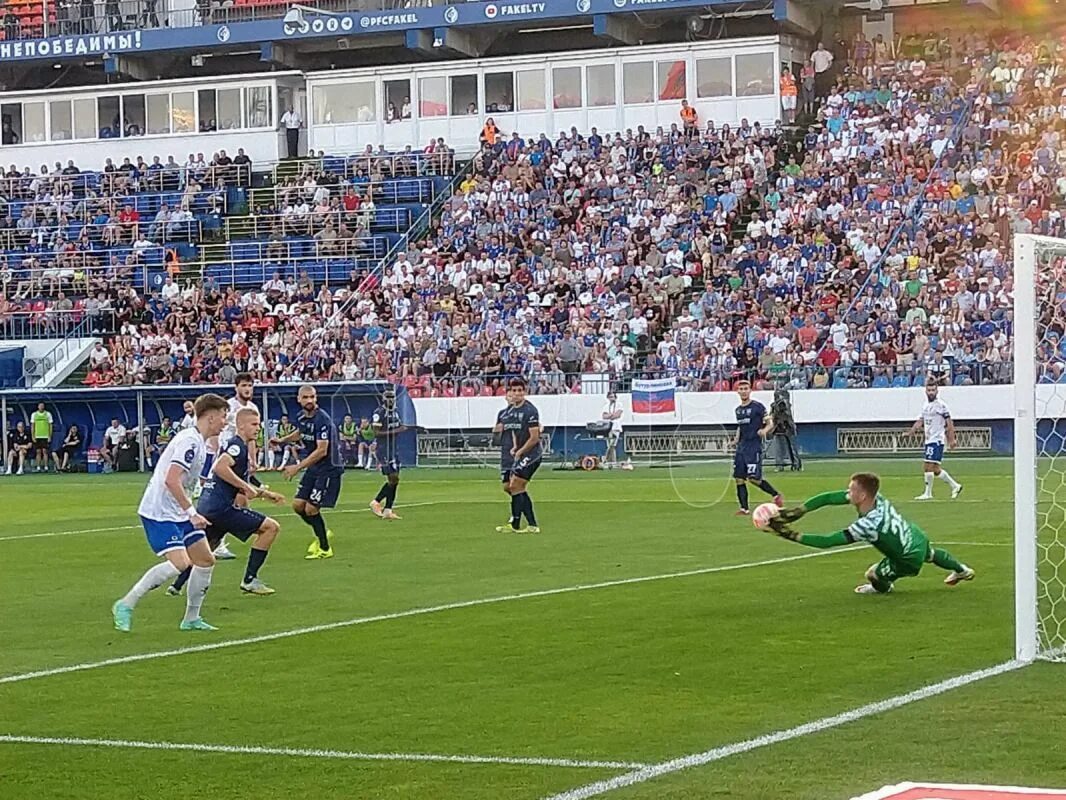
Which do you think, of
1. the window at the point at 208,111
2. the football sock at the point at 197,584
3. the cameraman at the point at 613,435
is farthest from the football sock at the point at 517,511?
the window at the point at 208,111

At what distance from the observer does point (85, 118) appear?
64000 millimetres

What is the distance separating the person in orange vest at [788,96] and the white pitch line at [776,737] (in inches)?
1707

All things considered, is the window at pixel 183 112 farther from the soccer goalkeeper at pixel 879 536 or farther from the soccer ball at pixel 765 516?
the soccer ball at pixel 765 516

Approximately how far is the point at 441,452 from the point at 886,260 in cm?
1154

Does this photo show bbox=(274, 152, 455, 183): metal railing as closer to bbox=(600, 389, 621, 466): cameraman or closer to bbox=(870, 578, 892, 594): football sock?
bbox=(600, 389, 621, 466): cameraman

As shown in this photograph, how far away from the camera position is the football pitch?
841 cm

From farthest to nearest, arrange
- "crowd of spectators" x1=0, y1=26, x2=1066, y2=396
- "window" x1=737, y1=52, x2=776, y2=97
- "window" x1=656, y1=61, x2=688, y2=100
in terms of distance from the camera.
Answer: "window" x1=656, y1=61, x2=688, y2=100, "window" x1=737, y1=52, x2=776, y2=97, "crowd of spectators" x1=0, y1=26, x2=1066, y2=396

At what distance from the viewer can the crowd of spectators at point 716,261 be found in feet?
141

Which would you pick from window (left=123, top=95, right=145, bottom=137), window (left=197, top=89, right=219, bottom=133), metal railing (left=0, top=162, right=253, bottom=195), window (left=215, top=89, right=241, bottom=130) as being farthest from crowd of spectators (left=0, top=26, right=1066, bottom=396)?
window (left=123, top=95, right=145, bottom=137)

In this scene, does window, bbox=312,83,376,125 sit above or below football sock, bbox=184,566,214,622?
above

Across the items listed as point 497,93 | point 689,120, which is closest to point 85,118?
point 497,93

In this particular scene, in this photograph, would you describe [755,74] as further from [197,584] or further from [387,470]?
[197,584]

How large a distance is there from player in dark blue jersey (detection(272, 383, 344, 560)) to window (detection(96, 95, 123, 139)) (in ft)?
148

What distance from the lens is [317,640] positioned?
13.4 m
